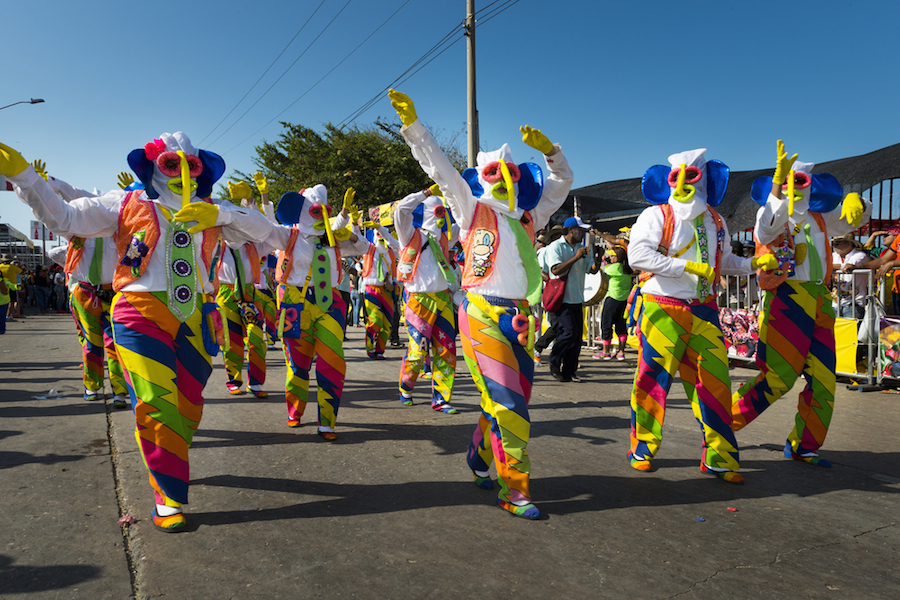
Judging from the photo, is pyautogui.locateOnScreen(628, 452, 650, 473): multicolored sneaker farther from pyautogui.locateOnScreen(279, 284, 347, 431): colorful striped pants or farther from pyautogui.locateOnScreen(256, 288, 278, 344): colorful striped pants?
pyautogui.locateOnScreen(256, 288, 278, 344): colorful striped pants

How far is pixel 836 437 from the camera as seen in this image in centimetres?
495

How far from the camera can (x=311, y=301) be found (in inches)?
192

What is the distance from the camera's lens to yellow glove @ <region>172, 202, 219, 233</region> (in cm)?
328

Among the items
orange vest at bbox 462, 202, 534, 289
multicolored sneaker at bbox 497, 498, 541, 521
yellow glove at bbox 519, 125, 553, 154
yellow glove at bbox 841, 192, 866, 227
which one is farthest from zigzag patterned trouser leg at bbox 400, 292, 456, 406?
yellow glove at bbox 841, 192, 866, 227

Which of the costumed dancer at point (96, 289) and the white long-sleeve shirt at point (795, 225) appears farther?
the costumed dancer at point (96, 289)

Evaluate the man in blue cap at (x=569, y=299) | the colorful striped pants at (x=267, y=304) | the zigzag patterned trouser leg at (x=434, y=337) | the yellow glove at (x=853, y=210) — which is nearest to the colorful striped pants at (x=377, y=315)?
the colorful striped pants at (x=267, y=304)

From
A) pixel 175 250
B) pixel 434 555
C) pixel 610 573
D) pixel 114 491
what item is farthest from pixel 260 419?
pixel 610 573

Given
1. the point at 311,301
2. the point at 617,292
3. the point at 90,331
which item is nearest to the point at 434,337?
the point at 311,301

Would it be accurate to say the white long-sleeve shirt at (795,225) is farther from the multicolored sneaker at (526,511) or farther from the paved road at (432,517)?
the multicolored sneaker at (526,511)

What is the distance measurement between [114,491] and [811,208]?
511 cm

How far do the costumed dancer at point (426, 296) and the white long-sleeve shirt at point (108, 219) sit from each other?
247cm

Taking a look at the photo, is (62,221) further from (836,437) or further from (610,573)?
(836,437)

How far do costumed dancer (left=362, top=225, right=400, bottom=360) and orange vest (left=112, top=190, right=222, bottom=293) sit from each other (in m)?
5.36

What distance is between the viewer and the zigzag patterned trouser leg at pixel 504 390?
3.28 m
